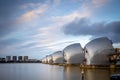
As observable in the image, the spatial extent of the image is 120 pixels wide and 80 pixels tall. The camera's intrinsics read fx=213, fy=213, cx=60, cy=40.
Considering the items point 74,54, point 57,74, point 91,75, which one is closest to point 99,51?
point 57,74

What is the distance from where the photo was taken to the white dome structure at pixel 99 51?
6142cm

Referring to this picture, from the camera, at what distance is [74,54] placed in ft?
301

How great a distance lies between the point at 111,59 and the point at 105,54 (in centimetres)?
297

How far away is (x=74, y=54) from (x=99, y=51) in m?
30.1

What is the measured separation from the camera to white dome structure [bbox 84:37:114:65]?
6142cm

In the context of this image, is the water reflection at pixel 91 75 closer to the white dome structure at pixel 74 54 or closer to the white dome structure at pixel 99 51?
the white dome structure at pixel 99 51

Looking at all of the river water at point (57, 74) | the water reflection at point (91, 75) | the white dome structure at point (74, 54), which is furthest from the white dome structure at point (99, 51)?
the white dome structure at point (74, 54)

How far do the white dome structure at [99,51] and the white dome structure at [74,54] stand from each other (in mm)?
26542

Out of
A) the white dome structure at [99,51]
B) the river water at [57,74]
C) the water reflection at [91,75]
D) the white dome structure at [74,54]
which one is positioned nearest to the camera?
the water reflection at [91,75]

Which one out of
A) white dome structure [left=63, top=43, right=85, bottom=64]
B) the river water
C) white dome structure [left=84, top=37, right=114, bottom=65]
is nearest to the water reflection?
the river water

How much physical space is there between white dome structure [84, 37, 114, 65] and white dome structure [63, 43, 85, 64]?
26.5 metres

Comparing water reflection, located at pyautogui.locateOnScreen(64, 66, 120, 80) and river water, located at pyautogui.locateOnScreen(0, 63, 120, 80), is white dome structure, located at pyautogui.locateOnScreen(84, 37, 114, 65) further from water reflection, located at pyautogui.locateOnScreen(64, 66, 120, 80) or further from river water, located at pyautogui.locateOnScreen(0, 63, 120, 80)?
water reflection, located at pyautogui.locateOnScreen(64, 66, 120, 80)

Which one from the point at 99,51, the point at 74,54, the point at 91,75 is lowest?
the point at 91,75

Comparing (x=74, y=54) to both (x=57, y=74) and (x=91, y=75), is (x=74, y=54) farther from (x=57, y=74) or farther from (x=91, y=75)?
(x=91, y=75)
